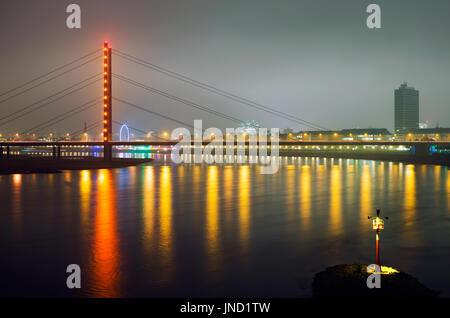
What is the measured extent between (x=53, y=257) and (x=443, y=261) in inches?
458

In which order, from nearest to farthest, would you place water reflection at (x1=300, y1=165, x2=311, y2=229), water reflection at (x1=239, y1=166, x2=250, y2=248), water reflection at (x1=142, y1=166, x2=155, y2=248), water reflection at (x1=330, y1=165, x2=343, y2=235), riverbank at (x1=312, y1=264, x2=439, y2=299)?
riverbank at (x1=312, y1=264, x2=439, y2=299)
water reflection at (x1=142, y1=166, x2=155, y2=248)
water reflection at (x1=239, y1=166, x2=250, y2=248)
water reflection at (x1=330, y1=165, x2=343, y2=235)
water reflection at (x1=300, y1=165, x2=311, y2=229)

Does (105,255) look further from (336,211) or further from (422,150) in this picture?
(422,150)

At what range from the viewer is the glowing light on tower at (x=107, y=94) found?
67.8m

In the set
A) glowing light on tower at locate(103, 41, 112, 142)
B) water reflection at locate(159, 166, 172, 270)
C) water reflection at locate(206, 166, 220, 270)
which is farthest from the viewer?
glowing light on tower at locate(103, 41, 112, 142)

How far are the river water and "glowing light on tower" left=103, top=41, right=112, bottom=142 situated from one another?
40157mm

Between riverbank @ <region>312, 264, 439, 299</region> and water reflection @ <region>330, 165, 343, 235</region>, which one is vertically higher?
riverbank @ <region>312, 264, 439, 299</region>

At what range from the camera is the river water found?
10.6 m

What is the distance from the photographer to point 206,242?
1519cm

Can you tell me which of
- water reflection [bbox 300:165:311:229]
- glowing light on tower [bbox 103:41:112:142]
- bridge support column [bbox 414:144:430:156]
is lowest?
water reflection [bbox 300:165:311:229]

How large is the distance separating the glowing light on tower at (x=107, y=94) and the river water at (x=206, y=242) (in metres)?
40.2

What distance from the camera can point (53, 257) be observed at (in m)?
13.1

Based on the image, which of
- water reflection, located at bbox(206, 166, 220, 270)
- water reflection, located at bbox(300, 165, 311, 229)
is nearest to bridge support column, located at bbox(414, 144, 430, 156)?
water reflection, located at bbox(300, 165, 311, 229)

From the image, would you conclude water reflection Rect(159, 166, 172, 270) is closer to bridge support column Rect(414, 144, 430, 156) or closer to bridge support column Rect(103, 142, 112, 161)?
bridge support column Rect(103, 142, 112, 161)
